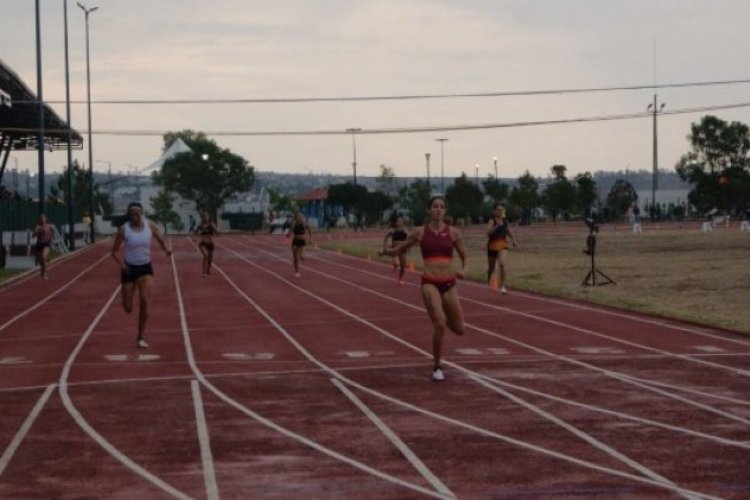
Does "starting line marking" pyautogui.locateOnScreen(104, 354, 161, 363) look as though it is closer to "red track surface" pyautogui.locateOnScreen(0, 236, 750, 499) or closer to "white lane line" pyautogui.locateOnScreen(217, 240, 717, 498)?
"red track surface" pyautogui.locateOnScreen(0, 236, 750, 499)

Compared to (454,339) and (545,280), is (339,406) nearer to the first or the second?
(454,339)

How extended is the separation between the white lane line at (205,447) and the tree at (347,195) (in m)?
108

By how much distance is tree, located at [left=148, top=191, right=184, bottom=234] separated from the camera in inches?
4798

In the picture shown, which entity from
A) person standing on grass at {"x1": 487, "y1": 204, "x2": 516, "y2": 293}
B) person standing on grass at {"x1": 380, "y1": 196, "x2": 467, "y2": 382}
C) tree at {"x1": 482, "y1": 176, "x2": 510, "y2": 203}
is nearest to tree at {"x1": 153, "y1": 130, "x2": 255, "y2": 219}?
tree at {"x1": 482, "y1": 176, "x2": 510, "y2": 203}

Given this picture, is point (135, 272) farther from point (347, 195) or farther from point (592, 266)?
point (347, 195)

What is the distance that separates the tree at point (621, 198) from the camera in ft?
428

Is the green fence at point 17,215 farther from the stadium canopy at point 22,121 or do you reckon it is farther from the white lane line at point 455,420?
the white lane line at point 455,420

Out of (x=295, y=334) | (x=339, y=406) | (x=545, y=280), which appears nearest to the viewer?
(x=339, y=406)

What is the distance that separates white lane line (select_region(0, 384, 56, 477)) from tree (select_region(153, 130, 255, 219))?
110 metres

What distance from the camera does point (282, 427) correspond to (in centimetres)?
1042

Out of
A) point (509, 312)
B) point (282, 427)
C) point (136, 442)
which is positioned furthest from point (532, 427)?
point (509, 312)

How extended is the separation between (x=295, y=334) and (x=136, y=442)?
A: 8902 mm

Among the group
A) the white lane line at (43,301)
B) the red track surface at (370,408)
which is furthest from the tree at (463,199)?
the red track surface at (370,408)

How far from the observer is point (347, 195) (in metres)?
122
